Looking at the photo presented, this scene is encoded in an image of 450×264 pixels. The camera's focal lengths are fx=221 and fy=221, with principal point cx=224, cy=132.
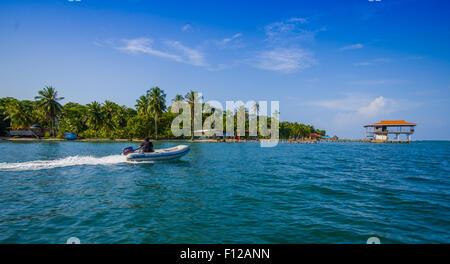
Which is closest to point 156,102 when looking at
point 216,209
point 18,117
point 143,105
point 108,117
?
point 143,105

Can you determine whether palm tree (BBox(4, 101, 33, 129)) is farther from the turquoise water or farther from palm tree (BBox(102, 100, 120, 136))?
the turquoise water

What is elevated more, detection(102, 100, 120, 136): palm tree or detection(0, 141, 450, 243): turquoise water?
detection(102, 100, 120, 136): palm tree

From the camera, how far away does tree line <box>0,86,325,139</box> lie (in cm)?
5300

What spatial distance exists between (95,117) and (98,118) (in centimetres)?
89

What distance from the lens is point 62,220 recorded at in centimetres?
618

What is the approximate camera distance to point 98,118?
5731cm

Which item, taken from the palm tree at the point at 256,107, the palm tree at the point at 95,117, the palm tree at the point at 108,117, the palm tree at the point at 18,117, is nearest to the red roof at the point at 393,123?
the palm tree at the point at 256,107

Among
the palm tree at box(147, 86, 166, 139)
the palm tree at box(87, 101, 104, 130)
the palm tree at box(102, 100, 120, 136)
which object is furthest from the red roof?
the palm tree at box(87, 101, 104, 130)

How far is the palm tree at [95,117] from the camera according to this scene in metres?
56.4

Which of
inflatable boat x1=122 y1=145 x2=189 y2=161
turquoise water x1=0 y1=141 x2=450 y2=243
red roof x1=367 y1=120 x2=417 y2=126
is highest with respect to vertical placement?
red roof x1=367 y1=120 x2=417 y2=126

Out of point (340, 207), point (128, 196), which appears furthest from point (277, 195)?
point (128, 196)

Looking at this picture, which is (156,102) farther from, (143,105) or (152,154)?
(152,154)
